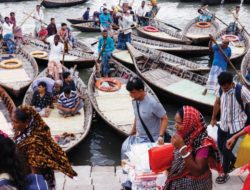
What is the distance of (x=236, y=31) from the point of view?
1612 cm

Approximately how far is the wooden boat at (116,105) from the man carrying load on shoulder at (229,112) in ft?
9.77

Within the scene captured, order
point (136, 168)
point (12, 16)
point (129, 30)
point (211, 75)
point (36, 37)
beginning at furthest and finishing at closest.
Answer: point (36, 37) → point (12, 16) → point (129, 30) → point (211, 75) → point (136, 168)

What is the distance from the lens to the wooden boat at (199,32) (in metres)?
16.1

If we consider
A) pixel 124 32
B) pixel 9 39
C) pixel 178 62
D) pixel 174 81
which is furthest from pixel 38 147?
pixel 124 32

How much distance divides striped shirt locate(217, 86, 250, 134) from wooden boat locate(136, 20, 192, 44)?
10.9 m

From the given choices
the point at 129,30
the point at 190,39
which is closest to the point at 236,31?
the point at 190,39

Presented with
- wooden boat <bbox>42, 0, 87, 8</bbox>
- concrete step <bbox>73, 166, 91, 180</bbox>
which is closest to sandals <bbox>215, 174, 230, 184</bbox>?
concrete step <bbox>73, 166, 91, 180</bbox>

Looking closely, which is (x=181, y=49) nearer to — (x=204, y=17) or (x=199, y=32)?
(x=199, y=32)

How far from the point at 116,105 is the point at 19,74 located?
371 cm

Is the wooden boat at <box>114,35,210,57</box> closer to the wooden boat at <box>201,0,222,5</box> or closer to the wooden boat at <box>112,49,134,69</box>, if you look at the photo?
the wooden boat at <box>112,49,134,69</box>

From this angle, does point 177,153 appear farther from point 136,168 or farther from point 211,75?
point 211,75

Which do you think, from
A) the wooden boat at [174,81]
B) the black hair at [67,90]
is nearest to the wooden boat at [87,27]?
the wooden boat at [174,81]

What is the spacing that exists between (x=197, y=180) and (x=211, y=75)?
649 cm

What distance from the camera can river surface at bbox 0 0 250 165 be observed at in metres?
8.49
